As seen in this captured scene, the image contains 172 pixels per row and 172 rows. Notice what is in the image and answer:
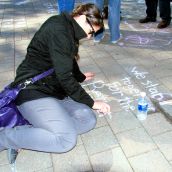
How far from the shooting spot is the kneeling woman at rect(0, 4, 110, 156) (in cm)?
276

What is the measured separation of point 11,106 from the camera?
2.89 meters

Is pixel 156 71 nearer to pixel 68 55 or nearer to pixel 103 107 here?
pixel 103 107

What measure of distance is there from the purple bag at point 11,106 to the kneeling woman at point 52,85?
1.7 inches

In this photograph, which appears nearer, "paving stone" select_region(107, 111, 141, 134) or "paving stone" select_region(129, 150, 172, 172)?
"paving stone" select_region(129, 150, 172, 172)

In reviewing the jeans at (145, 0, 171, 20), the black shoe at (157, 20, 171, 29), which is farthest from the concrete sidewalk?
the jeans at (145, 0, 171, 20)

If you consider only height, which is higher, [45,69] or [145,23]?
[45,69]

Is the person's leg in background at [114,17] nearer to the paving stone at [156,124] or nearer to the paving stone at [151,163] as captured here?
the paving stone at [156,124]

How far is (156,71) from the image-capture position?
14.6 ft

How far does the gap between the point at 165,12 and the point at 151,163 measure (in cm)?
440

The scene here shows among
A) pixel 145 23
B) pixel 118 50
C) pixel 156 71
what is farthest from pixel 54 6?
pixel 156 71

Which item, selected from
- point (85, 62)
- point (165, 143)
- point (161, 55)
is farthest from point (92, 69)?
point (165, 143)

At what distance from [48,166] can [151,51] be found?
308cm

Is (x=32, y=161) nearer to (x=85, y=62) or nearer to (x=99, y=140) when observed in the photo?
(x=99, y=140)

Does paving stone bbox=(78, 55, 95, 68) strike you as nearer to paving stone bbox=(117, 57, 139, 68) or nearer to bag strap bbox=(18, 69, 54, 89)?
paving stone bbox=(117, 57, 139, 68)
